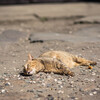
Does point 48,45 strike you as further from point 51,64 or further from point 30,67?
point 30,67

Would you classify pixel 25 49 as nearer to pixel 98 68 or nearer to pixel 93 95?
pixel 98 68

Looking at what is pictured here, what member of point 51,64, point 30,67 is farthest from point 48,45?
point 30,67

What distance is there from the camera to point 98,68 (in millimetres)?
5270

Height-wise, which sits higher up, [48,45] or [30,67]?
[30,67]

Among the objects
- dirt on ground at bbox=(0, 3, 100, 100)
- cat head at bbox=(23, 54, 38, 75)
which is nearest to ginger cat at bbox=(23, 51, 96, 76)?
cat head at bbox=(23, 54, 38, 75)

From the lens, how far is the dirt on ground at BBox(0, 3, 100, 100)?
13.9 ft

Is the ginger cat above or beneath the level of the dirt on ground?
above

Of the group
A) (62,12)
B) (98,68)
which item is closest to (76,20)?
(62,12)

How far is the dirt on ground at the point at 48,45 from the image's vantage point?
424cm

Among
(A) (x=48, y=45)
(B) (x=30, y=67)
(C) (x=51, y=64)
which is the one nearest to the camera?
(B) (x=30, y=67)

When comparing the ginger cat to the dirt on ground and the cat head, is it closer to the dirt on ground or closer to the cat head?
the cat head

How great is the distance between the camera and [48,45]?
24.1ft

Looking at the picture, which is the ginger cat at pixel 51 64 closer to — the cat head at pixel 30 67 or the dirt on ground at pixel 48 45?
the cat head at pixel 30 67

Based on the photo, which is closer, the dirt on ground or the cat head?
the dirt on ground
